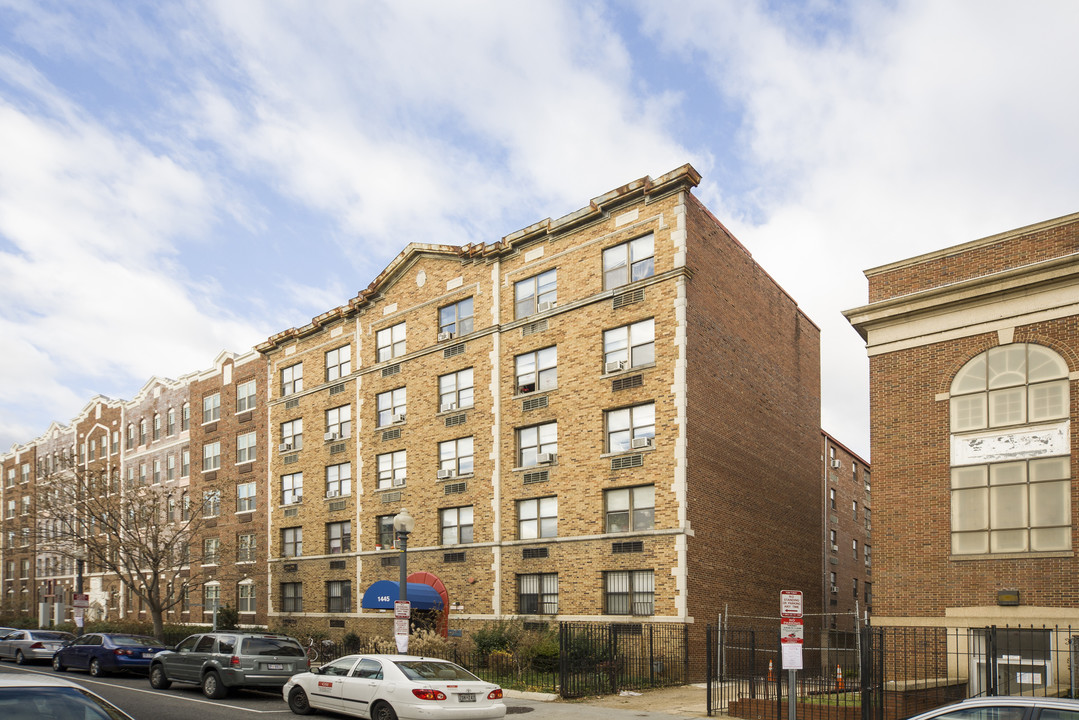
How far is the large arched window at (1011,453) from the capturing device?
66.8 feet

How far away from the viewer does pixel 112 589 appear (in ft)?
184

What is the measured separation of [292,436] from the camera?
43.9 meters

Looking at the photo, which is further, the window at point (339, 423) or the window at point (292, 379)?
the window at point (292, 379)

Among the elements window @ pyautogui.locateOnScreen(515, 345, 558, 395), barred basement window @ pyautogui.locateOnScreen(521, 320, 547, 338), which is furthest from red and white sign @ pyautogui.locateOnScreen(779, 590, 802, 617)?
barred basement window @ pyautogui.locateOnScreen(521, 320, 547, 338)

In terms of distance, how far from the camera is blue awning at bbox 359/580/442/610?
101 feet

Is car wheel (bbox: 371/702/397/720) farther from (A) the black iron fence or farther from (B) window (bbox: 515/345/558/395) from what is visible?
(B) window (bbox: 515/345/558/395)

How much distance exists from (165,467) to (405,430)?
894 inches

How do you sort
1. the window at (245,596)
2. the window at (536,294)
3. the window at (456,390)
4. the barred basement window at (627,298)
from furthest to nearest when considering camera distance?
the window at (245,596)
the window at (456,390)
the window at (536,294)
the barred basement window at (627,298)

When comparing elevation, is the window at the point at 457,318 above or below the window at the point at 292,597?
above

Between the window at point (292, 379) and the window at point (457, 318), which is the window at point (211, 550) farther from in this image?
the window at point (457, 318)

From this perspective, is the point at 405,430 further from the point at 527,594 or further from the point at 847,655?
the point at 847,655

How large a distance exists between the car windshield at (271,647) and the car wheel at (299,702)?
2.78 m

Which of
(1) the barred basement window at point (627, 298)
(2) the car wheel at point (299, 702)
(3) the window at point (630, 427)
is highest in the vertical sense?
(1) the barred basement window at point (627, 298)

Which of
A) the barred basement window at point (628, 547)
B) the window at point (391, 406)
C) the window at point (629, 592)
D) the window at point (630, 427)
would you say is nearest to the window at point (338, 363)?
the window at point (391, 406)
